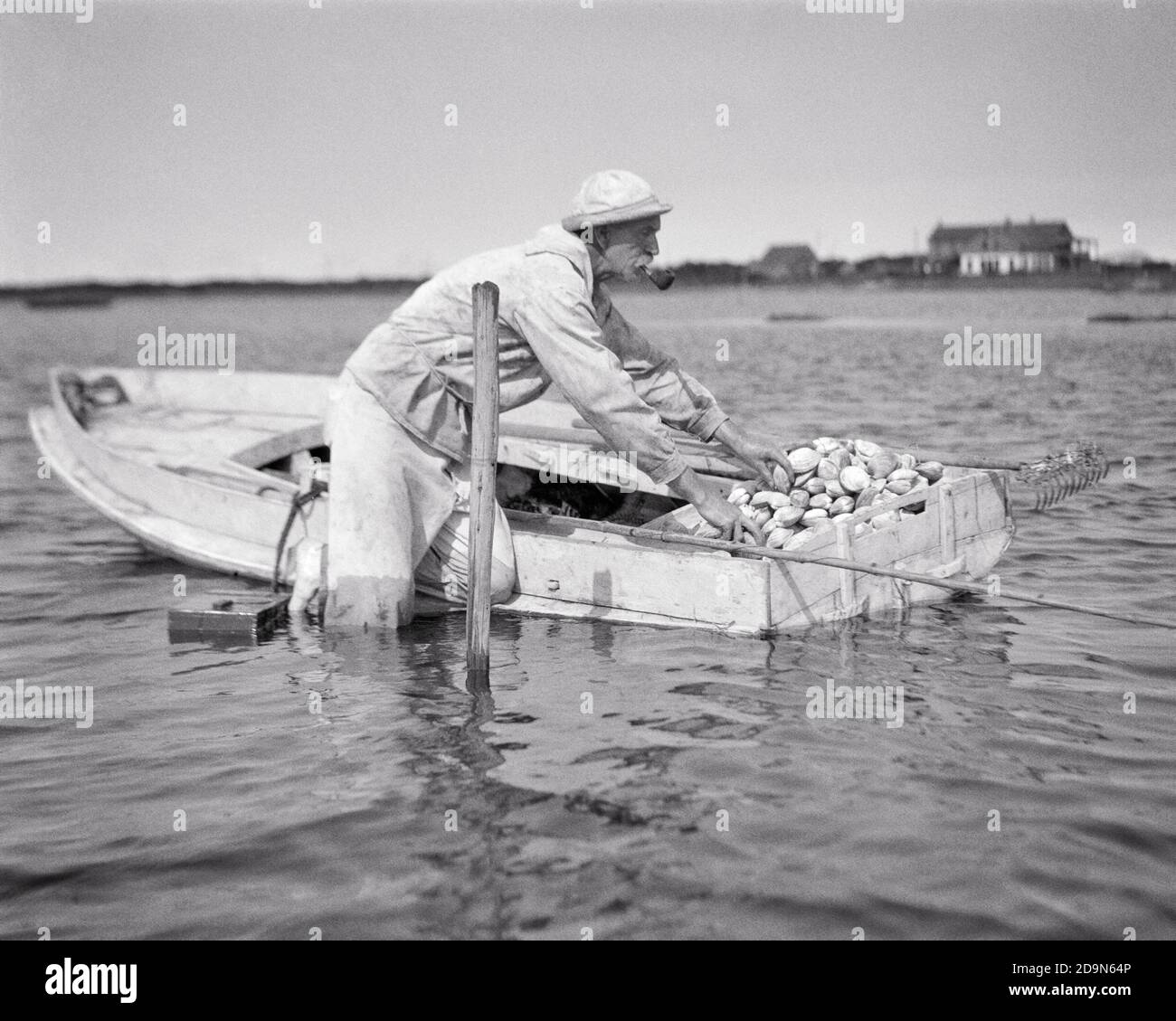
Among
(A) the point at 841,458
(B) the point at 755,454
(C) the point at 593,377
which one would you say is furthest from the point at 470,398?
(A) the point at 841,458

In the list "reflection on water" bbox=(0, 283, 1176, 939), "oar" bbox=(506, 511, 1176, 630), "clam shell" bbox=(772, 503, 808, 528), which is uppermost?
"clam shell" bbox=(772, 503, 808, 528)

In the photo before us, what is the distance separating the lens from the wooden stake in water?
6.31 meters

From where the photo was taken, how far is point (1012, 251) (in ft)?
235

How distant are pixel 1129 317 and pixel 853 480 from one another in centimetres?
3205

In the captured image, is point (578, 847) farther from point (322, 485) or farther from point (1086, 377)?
point (1086, 377)

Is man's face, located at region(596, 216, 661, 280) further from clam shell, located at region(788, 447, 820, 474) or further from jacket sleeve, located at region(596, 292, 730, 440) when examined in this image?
clam shell, located at region(788, 447, 820, 474)

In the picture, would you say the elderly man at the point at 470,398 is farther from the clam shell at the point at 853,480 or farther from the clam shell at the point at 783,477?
the clam shell at the point at 853,480

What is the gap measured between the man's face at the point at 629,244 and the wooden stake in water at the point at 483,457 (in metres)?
0.82

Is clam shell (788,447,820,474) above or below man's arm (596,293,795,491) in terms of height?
below

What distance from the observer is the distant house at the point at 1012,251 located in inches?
2704

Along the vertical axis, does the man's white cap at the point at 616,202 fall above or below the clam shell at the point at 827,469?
above

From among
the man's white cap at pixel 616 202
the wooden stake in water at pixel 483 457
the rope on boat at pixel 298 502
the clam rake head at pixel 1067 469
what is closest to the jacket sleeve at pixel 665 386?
the man's white cap at pixel 616 202

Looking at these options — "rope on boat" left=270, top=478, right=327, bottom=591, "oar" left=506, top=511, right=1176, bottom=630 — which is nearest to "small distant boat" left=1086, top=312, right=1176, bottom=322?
"oar" left=506, top=511, right=1176, bottom=630

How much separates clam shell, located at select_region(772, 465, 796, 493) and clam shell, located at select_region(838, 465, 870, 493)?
28cm
